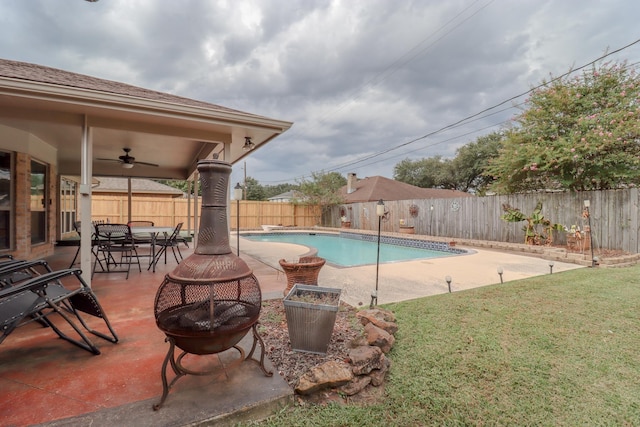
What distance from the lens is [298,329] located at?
2.32 metres

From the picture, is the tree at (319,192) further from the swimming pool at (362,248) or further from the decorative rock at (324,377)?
the decorative rock at (324,377)

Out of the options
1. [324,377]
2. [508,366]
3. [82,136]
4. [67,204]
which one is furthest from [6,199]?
[508,366]

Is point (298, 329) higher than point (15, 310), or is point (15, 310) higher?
point (15, 310)

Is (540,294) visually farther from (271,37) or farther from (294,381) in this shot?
(271,37)

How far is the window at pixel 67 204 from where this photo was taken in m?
8.73

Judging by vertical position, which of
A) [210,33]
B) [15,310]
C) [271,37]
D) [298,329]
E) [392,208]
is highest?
[271,37]

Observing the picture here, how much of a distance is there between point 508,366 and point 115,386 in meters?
2.84

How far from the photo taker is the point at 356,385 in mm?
1989

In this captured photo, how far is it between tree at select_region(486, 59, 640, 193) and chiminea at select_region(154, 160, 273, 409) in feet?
33.7

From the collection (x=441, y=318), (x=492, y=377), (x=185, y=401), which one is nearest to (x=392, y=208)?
(x=441, y=318)

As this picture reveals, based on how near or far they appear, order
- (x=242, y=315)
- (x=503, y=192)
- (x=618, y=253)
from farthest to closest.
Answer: (x=503, y=192)
(x=618, y=253)
(x=242, y=315)

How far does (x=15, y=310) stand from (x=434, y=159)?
36280 millimetres

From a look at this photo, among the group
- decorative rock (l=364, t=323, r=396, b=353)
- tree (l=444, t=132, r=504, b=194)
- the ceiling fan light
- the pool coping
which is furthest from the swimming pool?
tree (l=444, t=132, r=504, b=194)

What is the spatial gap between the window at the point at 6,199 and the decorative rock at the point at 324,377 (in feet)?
19.6
